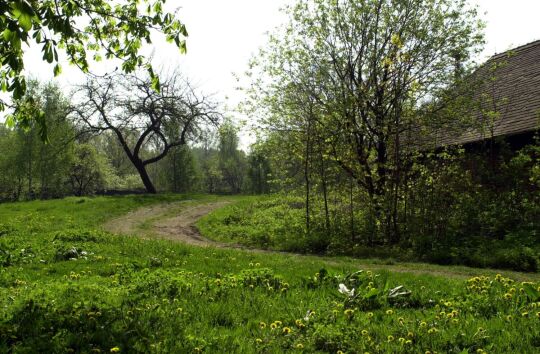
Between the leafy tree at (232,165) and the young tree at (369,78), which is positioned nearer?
the young tree at (369,78)

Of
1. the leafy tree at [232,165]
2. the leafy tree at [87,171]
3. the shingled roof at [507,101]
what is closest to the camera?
the shingled roof at [507,101]

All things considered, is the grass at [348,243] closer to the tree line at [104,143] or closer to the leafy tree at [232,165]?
the tree line at [104,143]

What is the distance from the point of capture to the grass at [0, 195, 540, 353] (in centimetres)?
414

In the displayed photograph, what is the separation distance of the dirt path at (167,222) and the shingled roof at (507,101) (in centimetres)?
925

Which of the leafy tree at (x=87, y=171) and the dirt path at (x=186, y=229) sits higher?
the leafy tree at (x=87, y=171)

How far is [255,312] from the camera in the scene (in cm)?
535

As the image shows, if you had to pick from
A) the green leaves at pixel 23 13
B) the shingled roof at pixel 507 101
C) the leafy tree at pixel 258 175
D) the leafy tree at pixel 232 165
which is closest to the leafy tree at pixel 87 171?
the leafy tree at pixel 258 175

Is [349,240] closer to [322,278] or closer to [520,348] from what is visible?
[322,278]

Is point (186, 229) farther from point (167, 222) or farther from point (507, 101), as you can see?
point (507, 101)

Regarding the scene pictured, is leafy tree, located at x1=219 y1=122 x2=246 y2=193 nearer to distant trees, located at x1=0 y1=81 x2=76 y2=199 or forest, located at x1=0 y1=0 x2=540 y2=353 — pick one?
distant trees, located at x1=0 y1=81 x2=76 y2=199

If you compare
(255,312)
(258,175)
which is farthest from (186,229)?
(258,175)

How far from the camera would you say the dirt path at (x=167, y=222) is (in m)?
15.5

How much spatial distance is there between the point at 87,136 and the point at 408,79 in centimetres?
2550

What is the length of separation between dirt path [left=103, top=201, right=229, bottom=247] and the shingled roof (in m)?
9.25
